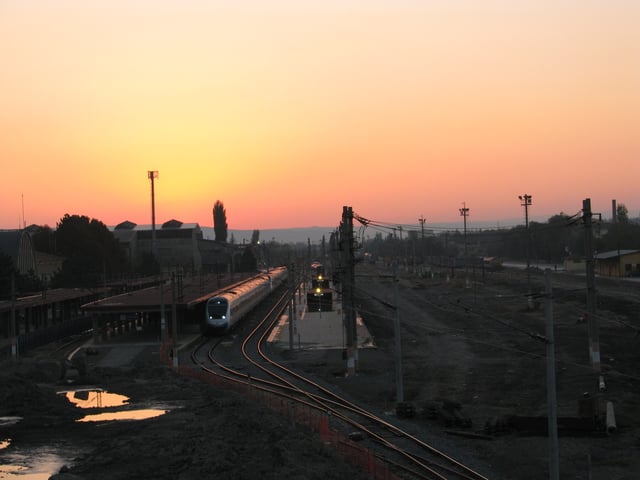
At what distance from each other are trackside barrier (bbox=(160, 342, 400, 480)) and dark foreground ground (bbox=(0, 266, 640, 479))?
0.57 meters

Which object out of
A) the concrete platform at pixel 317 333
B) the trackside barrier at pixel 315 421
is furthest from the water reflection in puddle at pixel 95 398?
the concrete platform at pixel 317 333

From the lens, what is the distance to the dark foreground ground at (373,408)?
1784cm

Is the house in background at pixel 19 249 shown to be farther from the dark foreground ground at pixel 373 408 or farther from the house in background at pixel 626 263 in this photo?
the house in background at pixel 626 263

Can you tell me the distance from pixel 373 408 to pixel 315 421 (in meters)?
3.52

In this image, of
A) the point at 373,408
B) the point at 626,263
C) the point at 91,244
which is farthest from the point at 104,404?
the point at 626,263

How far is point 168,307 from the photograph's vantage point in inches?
1919

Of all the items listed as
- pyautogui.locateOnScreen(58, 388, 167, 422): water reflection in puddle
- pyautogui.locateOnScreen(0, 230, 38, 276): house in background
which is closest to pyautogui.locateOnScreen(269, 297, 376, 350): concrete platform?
pyautogui.locateOnScreen(58, 388, 167, 422): water reflection in puddle

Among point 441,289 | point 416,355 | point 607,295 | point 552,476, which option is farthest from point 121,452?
point 441,289

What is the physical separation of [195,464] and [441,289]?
86393mm

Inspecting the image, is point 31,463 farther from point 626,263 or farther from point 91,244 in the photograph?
point 626,263

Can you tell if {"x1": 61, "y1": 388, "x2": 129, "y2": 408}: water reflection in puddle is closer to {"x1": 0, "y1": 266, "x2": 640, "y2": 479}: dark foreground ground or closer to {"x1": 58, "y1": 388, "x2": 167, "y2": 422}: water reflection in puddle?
{"x1": 58, "y1": 388, "x2": 167, "y2": 422}: water reflection in puddle

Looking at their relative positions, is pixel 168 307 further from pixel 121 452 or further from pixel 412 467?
pixel 412 467

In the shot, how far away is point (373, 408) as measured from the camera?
26.0m

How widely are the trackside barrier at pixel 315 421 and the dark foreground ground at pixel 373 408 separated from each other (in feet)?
1.87
